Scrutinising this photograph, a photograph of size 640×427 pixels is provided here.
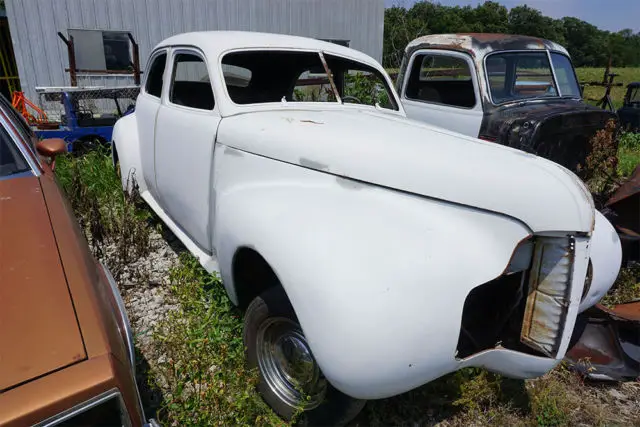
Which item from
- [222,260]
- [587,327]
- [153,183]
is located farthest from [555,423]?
[153,183]

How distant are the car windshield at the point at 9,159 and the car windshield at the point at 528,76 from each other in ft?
14.4

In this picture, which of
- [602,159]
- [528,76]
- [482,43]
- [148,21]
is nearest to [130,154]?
[482,43]

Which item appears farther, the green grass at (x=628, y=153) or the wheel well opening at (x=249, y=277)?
the green grass at (x=628, y=153)

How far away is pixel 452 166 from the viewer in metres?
1.87

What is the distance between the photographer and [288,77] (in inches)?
150

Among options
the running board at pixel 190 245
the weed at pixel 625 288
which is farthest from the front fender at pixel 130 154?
the weed at pixel 625 288

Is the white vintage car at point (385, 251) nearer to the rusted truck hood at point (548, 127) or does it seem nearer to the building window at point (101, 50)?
the rusted truck hood at point (548, 127)

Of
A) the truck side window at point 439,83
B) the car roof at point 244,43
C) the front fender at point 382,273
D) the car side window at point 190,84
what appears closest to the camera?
the front fender at point 382,273

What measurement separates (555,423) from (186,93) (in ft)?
11.8

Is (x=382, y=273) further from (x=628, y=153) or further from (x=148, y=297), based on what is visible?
(x=628, y=153)

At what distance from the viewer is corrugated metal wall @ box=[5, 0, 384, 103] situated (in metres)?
9.96

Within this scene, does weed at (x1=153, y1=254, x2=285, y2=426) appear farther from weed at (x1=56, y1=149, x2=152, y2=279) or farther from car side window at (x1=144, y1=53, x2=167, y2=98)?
car side window at (x1=144, y1=53, x2=167, y2=98)

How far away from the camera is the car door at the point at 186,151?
9.35 ft

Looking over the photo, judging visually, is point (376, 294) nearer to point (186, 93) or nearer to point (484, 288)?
point (484, 288)
